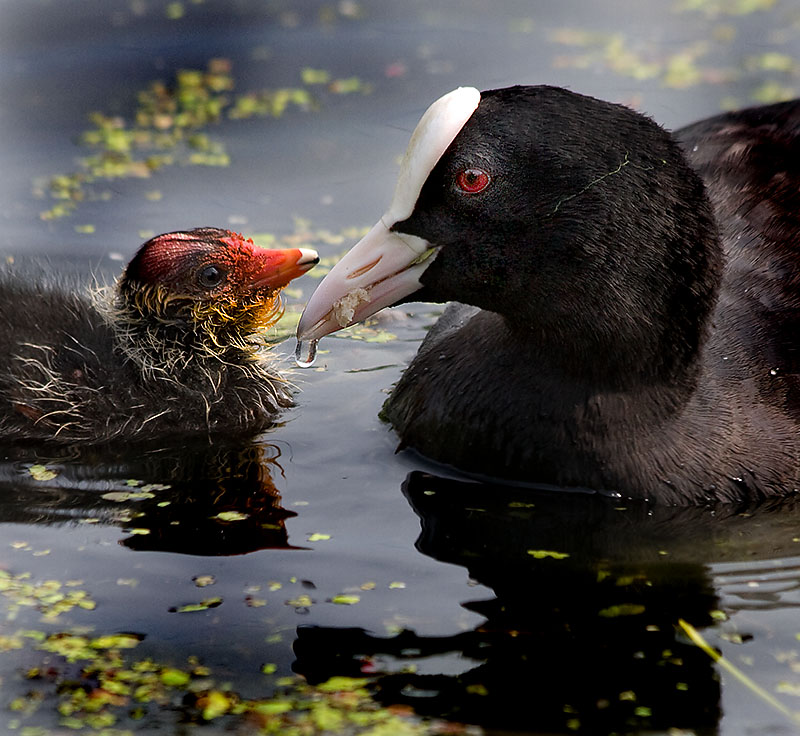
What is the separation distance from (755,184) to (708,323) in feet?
3.16

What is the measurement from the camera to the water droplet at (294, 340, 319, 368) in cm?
537

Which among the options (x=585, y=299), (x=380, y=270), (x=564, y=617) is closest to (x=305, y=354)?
(x=380, y=270)

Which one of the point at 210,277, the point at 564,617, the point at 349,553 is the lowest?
the point at 564,617

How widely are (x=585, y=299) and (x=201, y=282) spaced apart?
174 cm

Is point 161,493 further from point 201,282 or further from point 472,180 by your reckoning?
point 472,180

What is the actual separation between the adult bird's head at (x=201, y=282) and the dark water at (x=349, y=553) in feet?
1.55

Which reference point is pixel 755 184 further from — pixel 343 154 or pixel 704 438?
pixel 343 154

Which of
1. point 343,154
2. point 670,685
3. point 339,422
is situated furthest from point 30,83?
point 670,685

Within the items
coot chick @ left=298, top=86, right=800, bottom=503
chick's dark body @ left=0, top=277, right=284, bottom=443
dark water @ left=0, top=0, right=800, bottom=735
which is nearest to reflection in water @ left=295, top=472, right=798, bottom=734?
dark water @ left=0, top=0, right=800, bottom=735

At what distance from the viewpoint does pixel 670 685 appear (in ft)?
13.6

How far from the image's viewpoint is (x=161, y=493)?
5285 millimetres

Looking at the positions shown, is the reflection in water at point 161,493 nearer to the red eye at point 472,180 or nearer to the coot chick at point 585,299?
the coot chick at point 585,299

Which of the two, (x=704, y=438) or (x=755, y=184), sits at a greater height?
(x=755, y=184)

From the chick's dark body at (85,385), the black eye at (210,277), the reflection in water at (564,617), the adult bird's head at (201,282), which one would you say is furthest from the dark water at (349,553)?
the black eye at (210,277)
